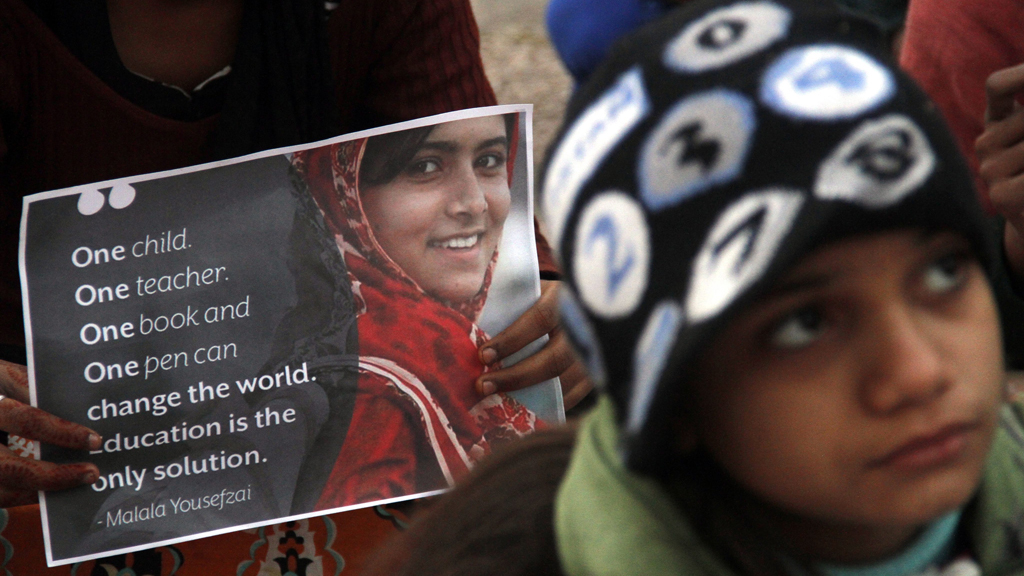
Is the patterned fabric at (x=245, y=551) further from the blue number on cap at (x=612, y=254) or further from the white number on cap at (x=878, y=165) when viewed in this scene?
the white number on cap at (x=878, y=165)

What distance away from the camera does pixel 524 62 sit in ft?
12.9

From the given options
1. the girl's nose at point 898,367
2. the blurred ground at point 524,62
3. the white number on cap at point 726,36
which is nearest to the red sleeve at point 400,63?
the white number on cap at point 726,36

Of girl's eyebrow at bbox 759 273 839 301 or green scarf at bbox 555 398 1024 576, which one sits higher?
girl's eyebrow at bbox 759 273 839 301

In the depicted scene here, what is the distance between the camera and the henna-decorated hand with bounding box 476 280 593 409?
3.62 ft

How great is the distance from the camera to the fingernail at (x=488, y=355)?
1103 mm

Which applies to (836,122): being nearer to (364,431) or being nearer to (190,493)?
(364,431)

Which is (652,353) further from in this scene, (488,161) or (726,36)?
(488,161)

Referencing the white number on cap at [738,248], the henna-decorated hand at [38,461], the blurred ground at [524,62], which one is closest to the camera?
the white number on cap at [738,248]

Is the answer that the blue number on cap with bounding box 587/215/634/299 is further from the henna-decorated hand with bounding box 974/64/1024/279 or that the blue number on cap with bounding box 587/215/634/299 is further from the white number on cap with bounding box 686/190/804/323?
the henna-decorated hand with bounding box 974/64/1024/279

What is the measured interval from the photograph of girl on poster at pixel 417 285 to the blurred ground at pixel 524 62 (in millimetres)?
2237

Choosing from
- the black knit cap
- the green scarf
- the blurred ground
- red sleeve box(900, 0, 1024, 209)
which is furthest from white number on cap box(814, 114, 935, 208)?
the blurred ground

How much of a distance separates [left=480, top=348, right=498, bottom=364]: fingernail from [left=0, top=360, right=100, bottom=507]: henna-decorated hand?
1.32 feet

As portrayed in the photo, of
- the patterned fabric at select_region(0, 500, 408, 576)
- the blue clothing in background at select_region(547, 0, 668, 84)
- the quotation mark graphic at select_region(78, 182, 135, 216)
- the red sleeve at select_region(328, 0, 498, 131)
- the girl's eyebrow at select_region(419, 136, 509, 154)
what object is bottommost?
the patterned fabric at select_region(0, 500, 408, 576)

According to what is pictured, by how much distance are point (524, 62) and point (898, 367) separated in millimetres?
3487
